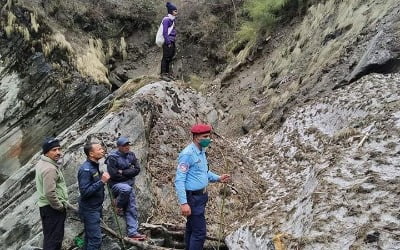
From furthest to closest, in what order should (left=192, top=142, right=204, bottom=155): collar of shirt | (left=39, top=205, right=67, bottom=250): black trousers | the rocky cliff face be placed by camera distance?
(left=39, top=205, right=67, bottom=250): black trousers → the rocky cliff face → (left=192, top=142, right=204, bottom=155): collar of shirt

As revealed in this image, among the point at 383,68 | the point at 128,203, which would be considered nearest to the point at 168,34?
the point at 383,68

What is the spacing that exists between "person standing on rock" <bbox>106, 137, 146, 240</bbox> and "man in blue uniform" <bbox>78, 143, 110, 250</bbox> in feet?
2.58

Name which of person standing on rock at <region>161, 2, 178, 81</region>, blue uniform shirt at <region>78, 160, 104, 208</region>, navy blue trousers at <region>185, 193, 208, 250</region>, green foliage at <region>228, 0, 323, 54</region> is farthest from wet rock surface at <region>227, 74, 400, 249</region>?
green foliage at <region>228, 0, 323, 54</region>

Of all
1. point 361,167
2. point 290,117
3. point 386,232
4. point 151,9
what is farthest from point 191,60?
point 386,232

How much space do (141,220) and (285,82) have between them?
28.1ft

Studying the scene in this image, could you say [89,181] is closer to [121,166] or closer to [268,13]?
[121,166]

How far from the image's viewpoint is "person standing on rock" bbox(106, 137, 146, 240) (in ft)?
27.0

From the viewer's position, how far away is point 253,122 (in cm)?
1530

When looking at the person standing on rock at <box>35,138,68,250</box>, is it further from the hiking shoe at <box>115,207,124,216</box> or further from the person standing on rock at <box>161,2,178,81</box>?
the person standing on rock at <box>161,2,178,81</box>

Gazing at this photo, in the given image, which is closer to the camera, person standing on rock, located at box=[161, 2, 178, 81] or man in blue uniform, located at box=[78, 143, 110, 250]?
man in blue uniform, located at box=[78, 143, 110, 250]

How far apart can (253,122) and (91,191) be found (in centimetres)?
877

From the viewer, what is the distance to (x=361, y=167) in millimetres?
7293

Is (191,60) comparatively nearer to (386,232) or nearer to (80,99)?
(80,99)

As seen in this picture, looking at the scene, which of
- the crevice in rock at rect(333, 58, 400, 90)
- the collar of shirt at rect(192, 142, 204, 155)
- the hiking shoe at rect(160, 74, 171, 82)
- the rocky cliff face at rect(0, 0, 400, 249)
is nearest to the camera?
the collar of shirt at rect(192, 142, 204, 155)
